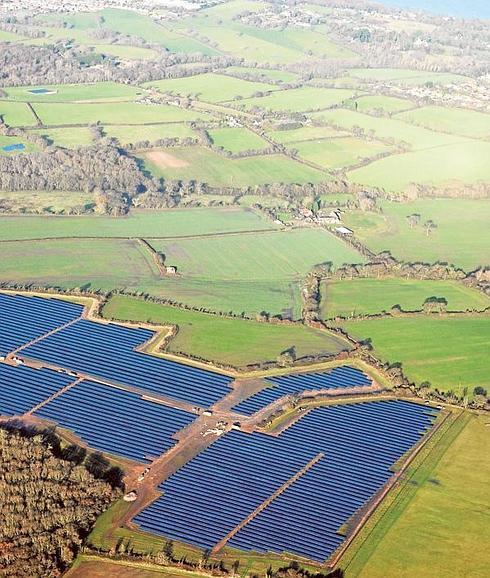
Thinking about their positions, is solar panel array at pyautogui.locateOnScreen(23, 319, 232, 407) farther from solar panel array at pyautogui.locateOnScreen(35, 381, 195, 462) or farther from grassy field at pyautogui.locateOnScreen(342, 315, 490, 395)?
grassy field at pyautogui.locateOnScreen(342, 315, 490, 395)

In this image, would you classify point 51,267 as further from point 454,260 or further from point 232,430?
point 454,260

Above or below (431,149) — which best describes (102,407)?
below

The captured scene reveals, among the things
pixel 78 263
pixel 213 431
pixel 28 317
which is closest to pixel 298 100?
pixel 78 263

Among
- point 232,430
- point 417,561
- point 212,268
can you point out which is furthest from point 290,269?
point 417,561

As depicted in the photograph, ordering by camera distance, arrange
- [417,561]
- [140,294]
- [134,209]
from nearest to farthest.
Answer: [417,561] < [140,294] < [134,209]

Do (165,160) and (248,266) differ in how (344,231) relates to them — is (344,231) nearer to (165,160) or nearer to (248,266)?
(248,266)

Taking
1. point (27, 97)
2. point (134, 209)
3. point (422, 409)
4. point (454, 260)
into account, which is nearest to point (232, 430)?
point (422, 409)

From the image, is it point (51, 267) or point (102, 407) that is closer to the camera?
point (102, 407)

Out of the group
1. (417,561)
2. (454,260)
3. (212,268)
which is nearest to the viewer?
(417,561)

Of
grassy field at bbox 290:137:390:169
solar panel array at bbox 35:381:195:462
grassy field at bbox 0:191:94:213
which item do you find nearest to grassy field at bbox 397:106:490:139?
grassy field at bbox 290:137:390:169
